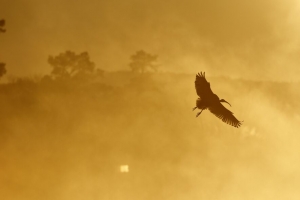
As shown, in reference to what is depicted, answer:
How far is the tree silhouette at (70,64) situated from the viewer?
1.75 meters

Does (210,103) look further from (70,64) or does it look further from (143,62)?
(70,64)

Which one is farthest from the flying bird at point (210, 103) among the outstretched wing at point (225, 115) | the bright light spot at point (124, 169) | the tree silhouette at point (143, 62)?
the bright light spot at point (124, 169)

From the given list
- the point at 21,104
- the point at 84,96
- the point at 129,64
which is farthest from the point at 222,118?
the point at 21,104

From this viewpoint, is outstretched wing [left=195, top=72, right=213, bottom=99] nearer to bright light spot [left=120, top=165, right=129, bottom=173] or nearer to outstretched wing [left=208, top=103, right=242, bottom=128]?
outstretched wing [left=208, top=103, right=242, bottom=128]

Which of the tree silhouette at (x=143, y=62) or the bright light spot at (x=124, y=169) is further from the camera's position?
the tree silhouette at (x=143, y=62)

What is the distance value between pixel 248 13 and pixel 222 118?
515 millimetres

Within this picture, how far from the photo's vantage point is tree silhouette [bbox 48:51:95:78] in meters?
1.75

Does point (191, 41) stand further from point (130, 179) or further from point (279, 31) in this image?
point (130, 179)

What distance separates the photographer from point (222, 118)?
1729 mm

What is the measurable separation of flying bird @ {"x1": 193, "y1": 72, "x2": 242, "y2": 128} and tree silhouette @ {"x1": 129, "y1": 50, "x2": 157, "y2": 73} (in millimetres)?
212

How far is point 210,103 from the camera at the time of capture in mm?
1737

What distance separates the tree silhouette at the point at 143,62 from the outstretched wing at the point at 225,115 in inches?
12.9

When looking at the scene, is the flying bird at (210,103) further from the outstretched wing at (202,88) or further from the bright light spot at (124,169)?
the bright light spot at (124,169)

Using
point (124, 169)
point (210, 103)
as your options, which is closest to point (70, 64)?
point (124, 169)
